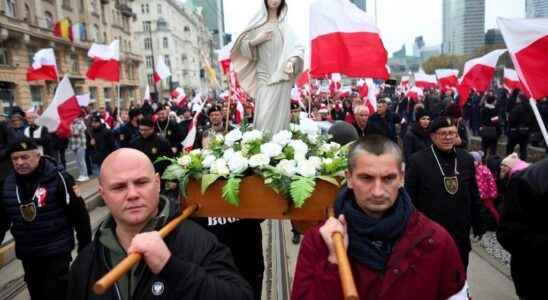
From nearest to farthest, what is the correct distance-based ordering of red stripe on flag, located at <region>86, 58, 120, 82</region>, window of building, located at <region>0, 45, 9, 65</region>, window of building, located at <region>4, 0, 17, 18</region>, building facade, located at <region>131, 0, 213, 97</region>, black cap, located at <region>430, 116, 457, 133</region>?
black cap, located at <region>430, 116, 457, 133</region> → red stripe on flag, located at <region>86, 58, 120, 82</region> → window of building, located at <region>0, 45, 9, 65</region> → window of building, located at <region>4, 0, 17, 18</region> → building facade, located at <region>131, 0, 213, 97</region>

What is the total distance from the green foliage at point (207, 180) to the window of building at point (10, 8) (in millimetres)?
34514

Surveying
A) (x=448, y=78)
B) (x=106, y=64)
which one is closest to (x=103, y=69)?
(x=106, y=64)

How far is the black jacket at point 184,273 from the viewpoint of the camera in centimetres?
167

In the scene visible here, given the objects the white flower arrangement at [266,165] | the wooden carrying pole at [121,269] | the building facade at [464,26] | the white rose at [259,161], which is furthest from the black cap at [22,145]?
the building facade at [464,26]

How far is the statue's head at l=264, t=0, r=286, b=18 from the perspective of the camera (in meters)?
3.91

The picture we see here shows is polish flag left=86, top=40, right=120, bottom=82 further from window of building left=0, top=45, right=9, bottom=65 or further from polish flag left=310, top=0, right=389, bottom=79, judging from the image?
window of building left=0, top=45, right=9, bottom=65

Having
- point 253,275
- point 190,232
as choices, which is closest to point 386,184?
point 190,232

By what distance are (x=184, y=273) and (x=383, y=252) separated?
83 centimetres

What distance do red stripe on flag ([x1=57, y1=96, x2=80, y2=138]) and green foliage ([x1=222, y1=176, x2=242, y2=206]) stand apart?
6.00 metres

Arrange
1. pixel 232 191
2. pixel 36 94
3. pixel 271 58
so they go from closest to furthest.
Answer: pixel 232 191
pixel 271 58
pixel 36 94

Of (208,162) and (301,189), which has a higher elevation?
(208,162)

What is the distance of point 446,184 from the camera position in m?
3.95

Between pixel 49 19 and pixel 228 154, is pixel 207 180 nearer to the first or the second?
pixel 228 154

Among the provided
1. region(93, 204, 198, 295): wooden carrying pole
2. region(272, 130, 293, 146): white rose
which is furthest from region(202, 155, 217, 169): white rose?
region(93, 204, 198, 295): wooden carrying pole
